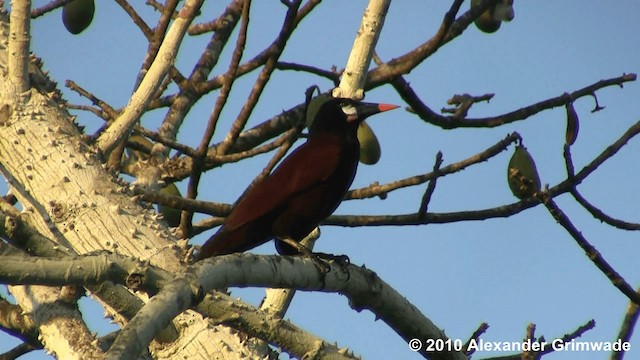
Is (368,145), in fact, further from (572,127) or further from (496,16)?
(572,127)

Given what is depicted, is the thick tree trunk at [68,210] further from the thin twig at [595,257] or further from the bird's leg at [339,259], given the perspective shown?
the thin twig at [595,257]

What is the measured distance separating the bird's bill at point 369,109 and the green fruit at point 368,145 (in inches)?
8.1

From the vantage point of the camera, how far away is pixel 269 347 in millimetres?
3098

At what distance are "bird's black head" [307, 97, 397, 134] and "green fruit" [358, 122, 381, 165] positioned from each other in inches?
6.8

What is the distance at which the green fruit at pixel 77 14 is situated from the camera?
15.9 ft

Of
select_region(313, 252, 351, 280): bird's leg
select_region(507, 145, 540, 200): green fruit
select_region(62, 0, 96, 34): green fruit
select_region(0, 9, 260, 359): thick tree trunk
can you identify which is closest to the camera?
select_region(0, 9, 260, 359): thick tree trunk

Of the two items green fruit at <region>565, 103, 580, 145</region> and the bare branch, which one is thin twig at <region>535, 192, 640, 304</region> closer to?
green fruit at <region>565, 103, 580, 145</region>

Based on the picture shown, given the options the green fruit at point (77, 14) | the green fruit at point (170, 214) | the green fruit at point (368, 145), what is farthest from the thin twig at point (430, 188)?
the green fruit at point (77, 14)

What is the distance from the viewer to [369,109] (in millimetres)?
4520

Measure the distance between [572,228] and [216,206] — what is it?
58.7 inches

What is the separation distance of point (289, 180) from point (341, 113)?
1.77 ft

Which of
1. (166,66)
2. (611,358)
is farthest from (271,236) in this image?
(611,358)

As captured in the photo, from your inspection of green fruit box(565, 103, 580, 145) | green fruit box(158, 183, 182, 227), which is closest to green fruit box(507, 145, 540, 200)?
green fruit box(565, 103, 580, 145)

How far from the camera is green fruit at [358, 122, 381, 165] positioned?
4.71 meters
